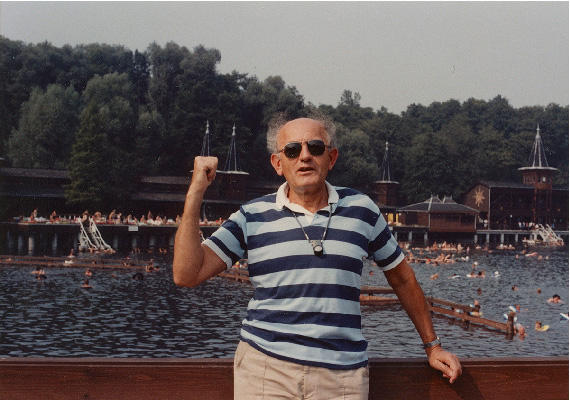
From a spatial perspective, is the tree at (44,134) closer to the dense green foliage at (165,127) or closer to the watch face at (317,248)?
the dense green foliage at (165,127)

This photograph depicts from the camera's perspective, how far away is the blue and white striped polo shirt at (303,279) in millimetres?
2848

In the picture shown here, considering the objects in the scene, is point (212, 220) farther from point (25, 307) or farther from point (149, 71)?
point (25, 307)

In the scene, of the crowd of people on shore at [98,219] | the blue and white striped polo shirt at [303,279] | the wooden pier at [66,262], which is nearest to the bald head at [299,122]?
the blue and white striped polo shirt at [303,279]

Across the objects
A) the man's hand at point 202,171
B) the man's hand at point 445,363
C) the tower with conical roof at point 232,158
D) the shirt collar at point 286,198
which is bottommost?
the man's hand at point 445,363

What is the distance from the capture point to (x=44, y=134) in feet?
216

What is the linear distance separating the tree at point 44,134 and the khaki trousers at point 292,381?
66348 millimetres

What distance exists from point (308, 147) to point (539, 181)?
319ft

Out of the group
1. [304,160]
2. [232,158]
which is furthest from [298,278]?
[232,158]

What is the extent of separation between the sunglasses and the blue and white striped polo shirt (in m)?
0.25

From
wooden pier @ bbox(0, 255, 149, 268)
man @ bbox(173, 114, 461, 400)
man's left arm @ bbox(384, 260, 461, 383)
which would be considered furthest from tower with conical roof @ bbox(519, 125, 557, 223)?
Result: man @ bbox(173, 114, 461, 400)

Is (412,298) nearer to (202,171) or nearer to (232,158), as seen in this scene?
(202,171)

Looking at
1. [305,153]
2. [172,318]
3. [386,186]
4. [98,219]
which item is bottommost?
[172,318]

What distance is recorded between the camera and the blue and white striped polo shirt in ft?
9.34

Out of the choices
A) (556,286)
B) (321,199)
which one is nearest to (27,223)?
(556,286)
